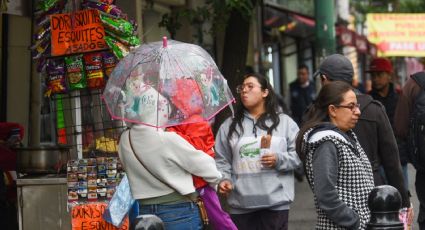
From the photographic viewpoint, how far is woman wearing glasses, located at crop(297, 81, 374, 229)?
4.98 metres

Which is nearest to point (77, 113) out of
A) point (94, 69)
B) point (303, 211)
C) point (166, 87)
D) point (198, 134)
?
point (94, 69)

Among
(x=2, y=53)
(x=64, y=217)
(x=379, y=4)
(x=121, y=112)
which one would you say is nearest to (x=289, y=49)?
(x=379, y=4)

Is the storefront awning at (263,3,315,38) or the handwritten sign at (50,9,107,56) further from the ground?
the storefront awning at (263,3,315,38)

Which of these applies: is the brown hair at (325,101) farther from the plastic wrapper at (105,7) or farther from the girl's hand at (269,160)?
the plastic wrapper at (105,7)

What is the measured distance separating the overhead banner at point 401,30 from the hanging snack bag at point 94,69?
1925 cm


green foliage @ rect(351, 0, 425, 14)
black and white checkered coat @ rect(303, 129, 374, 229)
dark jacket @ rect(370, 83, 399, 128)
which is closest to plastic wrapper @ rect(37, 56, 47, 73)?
black and white checkered coat @ rect(303, 129, 374, 229)

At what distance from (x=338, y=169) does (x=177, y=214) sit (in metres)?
1.07

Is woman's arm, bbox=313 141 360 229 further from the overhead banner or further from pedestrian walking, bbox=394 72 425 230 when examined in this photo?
the overhead banner

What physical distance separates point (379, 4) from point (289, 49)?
10867 mm

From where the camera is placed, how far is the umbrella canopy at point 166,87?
569cm

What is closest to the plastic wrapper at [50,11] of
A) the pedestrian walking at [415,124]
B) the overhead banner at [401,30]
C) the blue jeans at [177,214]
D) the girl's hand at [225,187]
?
the girl's hand at [225,187]

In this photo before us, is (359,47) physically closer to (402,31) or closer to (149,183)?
(402,31)

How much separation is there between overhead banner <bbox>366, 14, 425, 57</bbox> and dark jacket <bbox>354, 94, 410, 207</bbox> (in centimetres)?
1983

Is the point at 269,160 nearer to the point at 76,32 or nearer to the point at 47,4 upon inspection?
the point at 76,32
